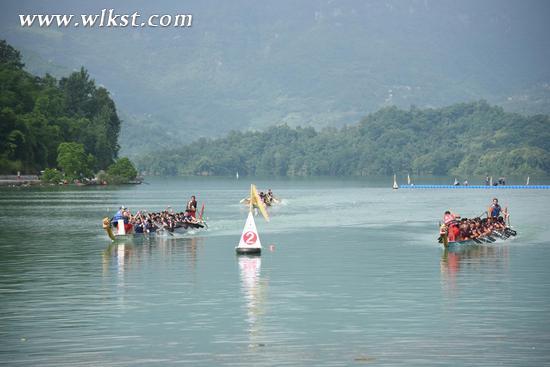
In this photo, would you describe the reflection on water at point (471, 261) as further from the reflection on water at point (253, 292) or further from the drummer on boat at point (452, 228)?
the reflection on water at point (253, 292)

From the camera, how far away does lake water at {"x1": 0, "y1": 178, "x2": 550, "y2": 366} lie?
1401 inches

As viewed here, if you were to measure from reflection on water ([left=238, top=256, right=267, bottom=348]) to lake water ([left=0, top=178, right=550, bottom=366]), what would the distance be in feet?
0.29

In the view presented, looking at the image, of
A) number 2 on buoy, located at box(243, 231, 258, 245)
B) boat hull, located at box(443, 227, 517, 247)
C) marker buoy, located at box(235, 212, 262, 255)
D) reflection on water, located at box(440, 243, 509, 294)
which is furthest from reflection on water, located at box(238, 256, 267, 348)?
boat hull, located at box(443, 227, 517, 247)

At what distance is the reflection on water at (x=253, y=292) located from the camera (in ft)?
128

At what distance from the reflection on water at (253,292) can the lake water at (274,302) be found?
0.29 feet

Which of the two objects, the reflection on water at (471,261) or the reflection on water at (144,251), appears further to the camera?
the reflection on water at (144,251)

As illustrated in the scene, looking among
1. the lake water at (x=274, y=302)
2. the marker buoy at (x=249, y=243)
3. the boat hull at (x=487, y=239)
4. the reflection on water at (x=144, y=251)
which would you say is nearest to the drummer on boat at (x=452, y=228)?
the boat hull at (x=487, y=239)

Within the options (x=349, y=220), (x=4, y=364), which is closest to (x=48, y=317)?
(x=4, y=364)

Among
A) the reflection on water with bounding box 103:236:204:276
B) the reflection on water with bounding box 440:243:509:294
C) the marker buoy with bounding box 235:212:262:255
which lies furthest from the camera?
the marker buoy with bounding box 235:212:262:255

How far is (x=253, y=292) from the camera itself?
50.3 metres

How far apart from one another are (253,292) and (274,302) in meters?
3.54

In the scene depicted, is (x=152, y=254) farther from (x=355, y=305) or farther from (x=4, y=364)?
(x=4, y=364)

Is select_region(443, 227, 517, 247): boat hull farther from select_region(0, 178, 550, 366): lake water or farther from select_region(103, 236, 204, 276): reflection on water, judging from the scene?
select_region(103, 236, 204, 276): reflection on water

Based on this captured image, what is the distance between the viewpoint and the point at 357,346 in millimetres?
36656
